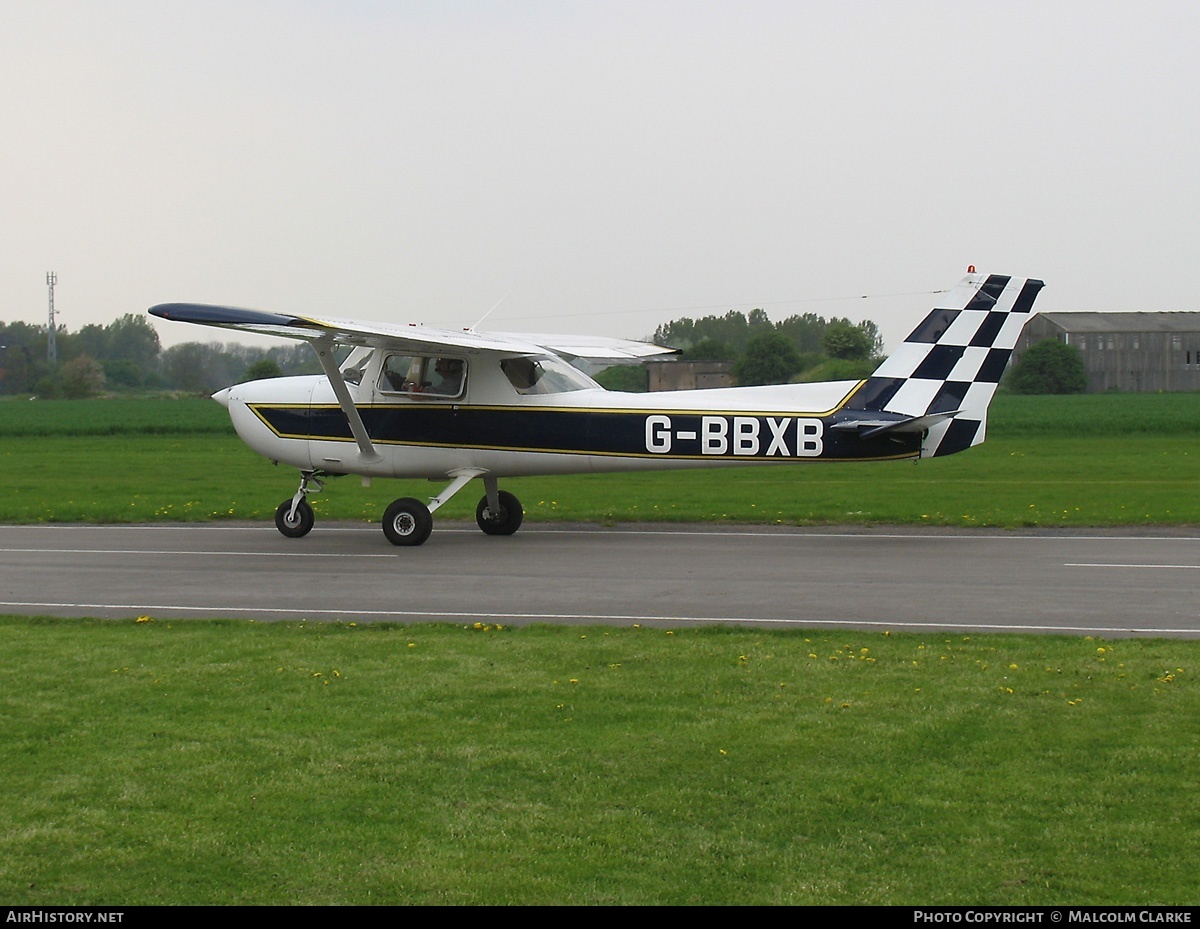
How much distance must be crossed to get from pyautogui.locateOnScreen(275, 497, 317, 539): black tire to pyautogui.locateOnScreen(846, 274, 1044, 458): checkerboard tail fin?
286 inches

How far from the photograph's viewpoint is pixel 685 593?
13.1 metres

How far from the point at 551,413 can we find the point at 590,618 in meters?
6.48

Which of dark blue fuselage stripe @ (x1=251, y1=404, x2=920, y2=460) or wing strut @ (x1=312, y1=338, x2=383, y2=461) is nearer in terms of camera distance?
wing strut @ (x1=312, y1=338, x2=383, y2=461)

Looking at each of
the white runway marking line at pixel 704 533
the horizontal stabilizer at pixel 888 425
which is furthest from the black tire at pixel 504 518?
the horizontal stabilizer at pixel 888 425

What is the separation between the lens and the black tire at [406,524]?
17.2 m

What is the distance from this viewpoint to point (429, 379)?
1795cm

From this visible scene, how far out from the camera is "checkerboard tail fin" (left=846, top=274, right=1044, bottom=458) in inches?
672

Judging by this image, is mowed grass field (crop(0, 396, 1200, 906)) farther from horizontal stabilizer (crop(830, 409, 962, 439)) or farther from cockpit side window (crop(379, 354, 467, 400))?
cockpit side window (crop(379, 354, 467, 400))

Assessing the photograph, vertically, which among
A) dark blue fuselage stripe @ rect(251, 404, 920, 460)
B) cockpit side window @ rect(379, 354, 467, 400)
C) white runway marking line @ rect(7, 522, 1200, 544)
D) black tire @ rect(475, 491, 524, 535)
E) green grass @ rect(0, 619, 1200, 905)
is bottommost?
green grass @ rect(0, 619, 1200, 905)

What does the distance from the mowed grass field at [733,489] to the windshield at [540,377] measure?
2574mm

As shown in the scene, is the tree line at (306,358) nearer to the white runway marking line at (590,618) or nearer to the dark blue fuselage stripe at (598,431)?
the dark blue fuselage stripe at (598,431)

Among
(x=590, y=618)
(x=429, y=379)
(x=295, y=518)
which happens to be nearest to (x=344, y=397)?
(x=429, y=379)

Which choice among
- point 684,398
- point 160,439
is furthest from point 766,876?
point 160,439

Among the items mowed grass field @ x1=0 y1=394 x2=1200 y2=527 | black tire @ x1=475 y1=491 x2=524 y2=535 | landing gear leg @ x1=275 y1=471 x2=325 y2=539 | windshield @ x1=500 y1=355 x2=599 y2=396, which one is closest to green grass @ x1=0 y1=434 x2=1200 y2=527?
mowed grass field @ x1=0 y1=394 x2=1200 y2=527
